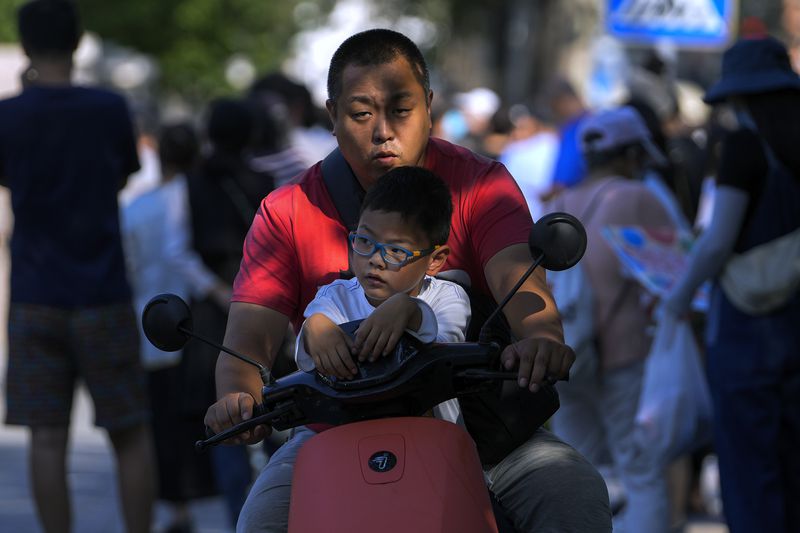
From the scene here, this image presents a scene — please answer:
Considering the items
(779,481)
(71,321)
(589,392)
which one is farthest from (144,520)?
(779,481)

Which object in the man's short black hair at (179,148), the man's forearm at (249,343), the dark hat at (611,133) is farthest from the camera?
the man's short black hair at (179,148)

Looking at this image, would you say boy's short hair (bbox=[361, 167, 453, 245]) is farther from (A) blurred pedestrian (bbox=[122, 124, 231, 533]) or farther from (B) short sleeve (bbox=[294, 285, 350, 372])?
(A) blurred pedestrian (bbox=[122, 124, 231, 533])

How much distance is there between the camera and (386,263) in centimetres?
358

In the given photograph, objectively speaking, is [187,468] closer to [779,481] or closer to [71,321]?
[71,321]

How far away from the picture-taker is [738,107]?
6.16m

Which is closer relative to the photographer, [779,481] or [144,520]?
[779,481]

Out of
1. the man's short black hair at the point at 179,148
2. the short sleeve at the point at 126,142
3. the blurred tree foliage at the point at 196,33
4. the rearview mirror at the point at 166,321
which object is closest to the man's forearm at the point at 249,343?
the rearview mirror at the point at 166,321

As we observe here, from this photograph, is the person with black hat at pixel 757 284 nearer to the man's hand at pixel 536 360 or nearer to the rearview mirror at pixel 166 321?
the man's hand at pixel 536 360

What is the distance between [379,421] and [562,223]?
1.91 ft

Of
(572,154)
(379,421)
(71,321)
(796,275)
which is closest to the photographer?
(379,421)

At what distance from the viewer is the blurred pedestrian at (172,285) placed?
25.9ft

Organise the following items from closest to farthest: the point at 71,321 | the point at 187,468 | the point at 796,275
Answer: the point at 796,275, the point at 71,321, the point at 187,468

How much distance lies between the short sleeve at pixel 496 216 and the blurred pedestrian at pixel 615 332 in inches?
120

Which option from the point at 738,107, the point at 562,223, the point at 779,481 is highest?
the point at 738,107
